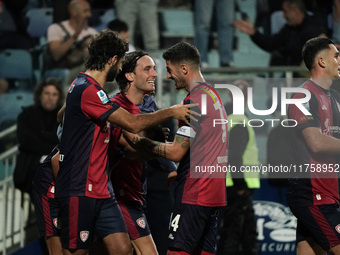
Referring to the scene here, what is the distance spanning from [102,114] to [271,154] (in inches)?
121

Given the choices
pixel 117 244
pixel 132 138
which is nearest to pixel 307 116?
pixel 132 138

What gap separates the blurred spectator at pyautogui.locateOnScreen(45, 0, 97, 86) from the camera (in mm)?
7480

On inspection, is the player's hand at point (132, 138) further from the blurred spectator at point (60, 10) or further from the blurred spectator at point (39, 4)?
the blurred spectator at point (39, 4)

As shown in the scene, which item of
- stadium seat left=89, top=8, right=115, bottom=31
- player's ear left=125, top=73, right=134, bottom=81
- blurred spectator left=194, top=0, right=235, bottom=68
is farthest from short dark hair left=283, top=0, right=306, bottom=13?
player's ear left=125, top=73, right=134, bottom=81

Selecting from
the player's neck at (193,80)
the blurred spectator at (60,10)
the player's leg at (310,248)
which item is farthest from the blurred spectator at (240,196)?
the blurred spectator at (60,10)

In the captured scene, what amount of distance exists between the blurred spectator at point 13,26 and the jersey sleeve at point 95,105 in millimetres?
4614

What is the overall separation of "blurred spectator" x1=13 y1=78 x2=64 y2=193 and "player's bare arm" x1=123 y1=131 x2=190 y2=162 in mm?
2471

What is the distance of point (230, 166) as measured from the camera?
244 inches

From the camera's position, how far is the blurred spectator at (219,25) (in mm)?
8000

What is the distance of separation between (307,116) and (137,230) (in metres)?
1.72

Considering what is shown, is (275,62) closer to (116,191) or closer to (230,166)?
(230,166)

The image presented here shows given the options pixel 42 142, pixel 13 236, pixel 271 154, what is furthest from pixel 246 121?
pixel 13 236

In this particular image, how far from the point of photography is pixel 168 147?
3965mm

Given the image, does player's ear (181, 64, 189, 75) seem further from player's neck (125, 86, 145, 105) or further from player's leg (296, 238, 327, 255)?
player's leg (296, 238, 327, 255)
